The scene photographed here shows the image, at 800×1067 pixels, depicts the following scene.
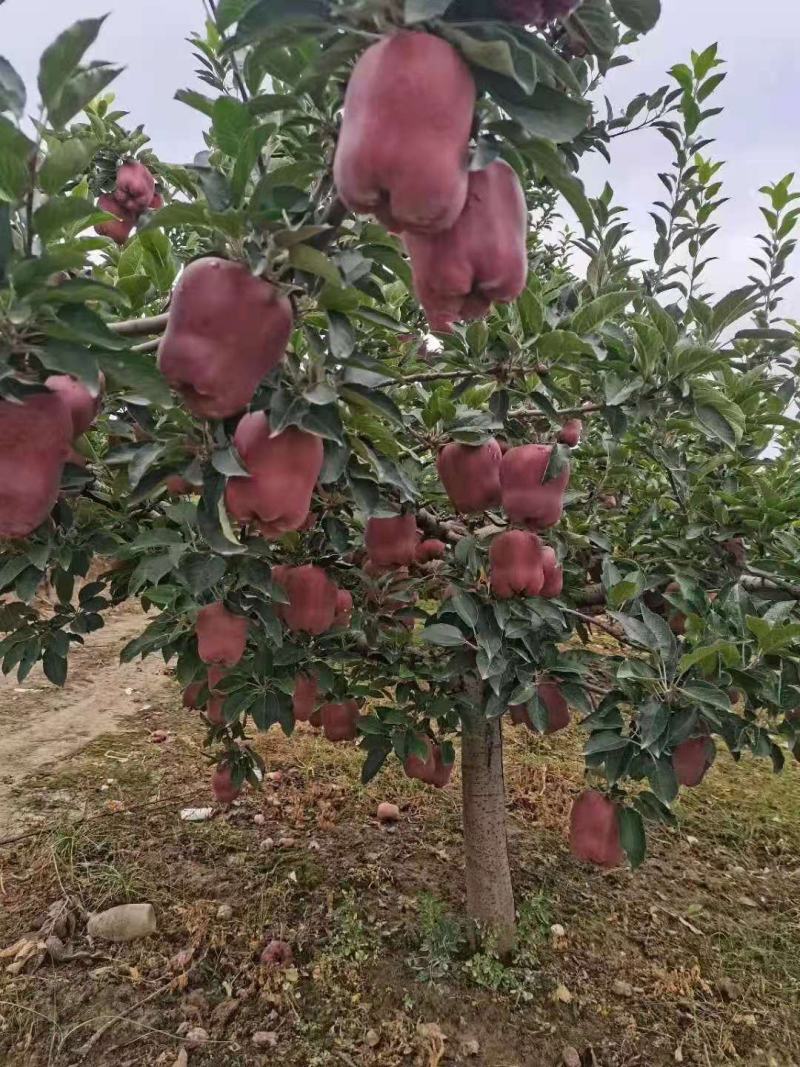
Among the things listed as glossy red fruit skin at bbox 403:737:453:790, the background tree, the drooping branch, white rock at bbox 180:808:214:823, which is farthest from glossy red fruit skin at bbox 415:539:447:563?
white rock at bbox 180:808:214:823

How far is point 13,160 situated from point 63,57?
0.08 metres

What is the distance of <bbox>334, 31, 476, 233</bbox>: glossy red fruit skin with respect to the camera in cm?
49

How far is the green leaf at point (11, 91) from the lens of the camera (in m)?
0.58

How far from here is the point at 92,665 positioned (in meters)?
4.22

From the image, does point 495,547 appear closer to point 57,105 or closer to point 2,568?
point 2,568

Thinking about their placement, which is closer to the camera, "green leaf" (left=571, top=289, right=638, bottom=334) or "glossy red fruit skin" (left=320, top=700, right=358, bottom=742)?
"green leaf" (left=571, top=289, right=638, bottom=334)

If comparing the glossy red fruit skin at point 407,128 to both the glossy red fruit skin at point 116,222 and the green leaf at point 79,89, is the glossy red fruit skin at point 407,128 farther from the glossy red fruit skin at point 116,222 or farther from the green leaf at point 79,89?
the glossy red fruit skin at point 116,222

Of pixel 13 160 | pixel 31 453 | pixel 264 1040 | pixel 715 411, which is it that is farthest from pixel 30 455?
pixel 264 1040

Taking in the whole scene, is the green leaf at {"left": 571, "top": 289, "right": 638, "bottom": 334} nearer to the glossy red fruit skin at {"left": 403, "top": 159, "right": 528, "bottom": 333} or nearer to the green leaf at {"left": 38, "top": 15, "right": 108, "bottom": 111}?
the glossy red fruit skin at {"left": 403, "top": 159, "right": 528, "bottom": 333}

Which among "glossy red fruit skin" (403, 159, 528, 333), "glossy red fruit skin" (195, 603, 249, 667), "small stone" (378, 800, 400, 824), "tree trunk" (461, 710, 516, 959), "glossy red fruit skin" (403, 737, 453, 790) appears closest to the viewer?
"glossy red fruit skin" (403, 159, 528, 333)

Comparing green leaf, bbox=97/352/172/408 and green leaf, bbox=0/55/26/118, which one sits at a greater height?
green leaf, bbox=0/55/26/118

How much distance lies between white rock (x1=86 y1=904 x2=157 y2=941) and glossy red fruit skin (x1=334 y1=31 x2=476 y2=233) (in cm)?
199

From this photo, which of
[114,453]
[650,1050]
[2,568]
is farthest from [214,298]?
[650,1050]

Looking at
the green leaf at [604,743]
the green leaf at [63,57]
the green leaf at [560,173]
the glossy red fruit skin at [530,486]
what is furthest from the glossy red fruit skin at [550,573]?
the green leaf at [63,57]
